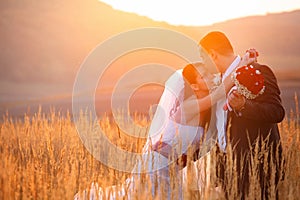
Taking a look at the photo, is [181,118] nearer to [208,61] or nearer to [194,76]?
[194,76]

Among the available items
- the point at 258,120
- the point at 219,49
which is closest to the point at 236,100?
the point at 258,120

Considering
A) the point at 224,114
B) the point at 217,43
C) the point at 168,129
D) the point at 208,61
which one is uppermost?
the point at 217,43

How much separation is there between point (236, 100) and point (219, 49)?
45cm

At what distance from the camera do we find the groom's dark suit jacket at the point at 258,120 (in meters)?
3.61

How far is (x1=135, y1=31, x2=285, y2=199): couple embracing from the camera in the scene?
356 cm

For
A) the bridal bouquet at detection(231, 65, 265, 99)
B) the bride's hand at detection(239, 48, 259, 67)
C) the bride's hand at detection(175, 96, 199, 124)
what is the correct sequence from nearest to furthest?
the bridal bouquet at detection(231, 65, 265, 99) → the bride's hand at detection(239, 48, 259, 67) → the bride's hand at detection(175, 96, 199, 124)

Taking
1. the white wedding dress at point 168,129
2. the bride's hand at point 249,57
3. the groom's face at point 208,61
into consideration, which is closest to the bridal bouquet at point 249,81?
the bride's hand at point 249,57

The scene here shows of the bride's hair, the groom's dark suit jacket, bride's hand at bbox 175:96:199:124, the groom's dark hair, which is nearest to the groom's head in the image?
the groom's dark hair

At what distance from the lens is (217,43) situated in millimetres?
3805

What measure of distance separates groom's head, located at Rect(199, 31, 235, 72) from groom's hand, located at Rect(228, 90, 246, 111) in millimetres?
320

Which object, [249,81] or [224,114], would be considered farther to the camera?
[224,114]

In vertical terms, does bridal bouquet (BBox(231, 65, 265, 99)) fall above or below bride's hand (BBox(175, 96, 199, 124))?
above

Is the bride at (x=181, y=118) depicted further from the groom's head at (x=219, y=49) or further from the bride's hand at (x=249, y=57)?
the groom's head at (x=219, y=49)

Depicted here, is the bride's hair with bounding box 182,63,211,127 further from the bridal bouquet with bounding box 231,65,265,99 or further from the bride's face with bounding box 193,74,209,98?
the bridal bouquet with bounding box 231,65,265,99
